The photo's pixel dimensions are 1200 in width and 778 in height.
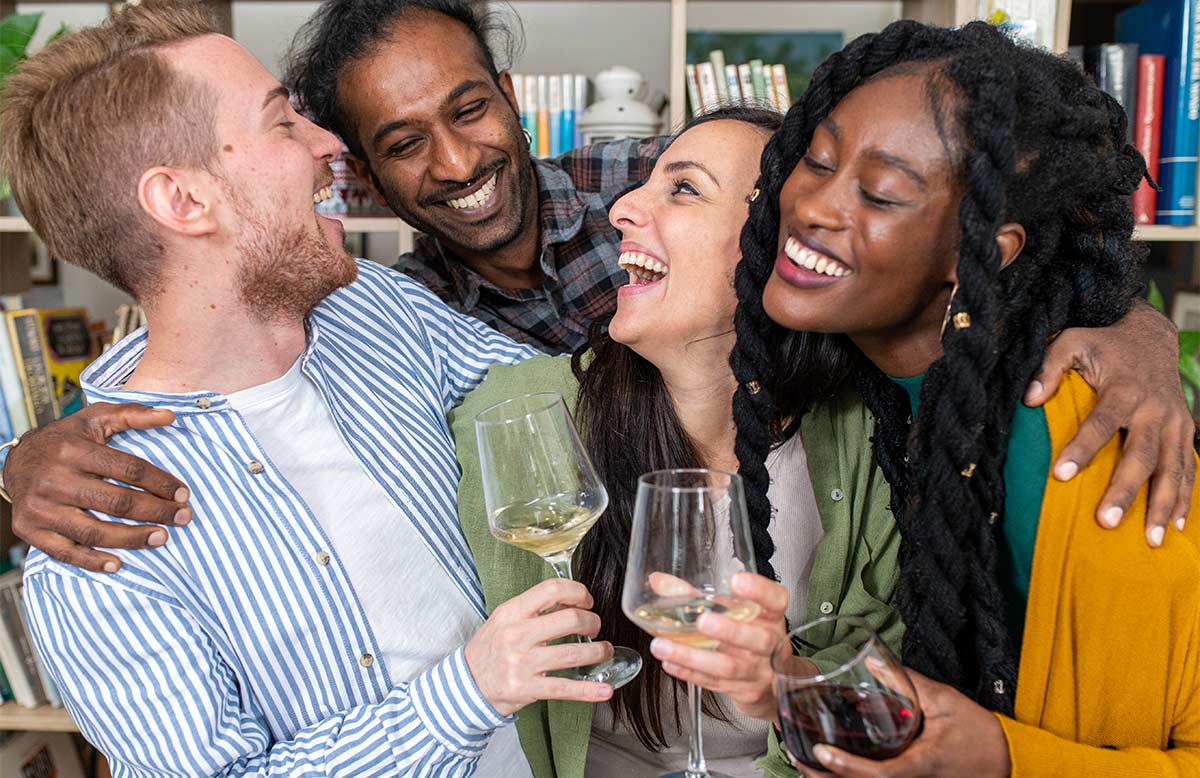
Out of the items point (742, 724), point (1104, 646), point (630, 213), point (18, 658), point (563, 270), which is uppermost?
point (630, 213)

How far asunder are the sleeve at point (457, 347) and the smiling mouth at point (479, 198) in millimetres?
307

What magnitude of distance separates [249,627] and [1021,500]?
962mm

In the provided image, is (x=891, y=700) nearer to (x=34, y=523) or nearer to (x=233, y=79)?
(x=34, y=523)

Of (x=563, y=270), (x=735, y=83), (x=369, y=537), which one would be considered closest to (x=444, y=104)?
(x=563, y=270)

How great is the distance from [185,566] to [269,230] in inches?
18.8

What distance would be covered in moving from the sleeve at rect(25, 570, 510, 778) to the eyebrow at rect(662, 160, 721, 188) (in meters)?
0.76

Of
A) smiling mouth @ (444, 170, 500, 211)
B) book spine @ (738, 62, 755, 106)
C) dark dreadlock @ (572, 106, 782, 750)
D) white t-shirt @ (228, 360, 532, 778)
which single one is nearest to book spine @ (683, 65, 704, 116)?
book spine @ (738, 62, 755, 106)

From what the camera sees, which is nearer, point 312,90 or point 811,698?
point 811,698

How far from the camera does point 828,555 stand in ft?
4.87

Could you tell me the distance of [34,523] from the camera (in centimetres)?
124

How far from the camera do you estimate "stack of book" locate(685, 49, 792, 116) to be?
2.48 meters

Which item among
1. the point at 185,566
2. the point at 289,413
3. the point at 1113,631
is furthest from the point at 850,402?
the point at 185,566

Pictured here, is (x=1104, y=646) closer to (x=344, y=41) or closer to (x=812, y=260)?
(x=812, y=260)

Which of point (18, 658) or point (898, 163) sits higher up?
point (898, 163)
